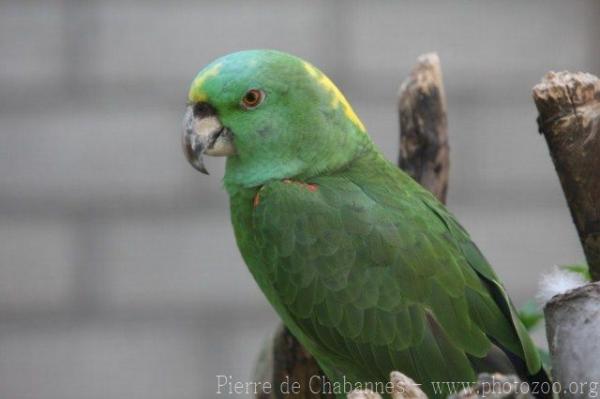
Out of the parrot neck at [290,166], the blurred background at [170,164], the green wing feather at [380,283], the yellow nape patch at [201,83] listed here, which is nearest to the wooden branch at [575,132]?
the green wing feather at [380,283]

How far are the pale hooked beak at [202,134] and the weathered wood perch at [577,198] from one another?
1.49 feet

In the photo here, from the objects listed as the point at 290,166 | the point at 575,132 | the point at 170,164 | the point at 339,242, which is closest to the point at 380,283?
the point at 339,242

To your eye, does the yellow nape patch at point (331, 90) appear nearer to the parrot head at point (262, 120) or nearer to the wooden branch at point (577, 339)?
the parrot head at point (262, 120)

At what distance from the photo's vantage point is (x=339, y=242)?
1.40 metres

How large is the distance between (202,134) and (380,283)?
1.07 feet

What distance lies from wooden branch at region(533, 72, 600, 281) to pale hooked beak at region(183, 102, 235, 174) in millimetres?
453

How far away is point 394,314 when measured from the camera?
4.51 ft

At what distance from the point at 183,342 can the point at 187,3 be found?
843 mm

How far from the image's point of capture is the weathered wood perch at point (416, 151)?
63.6 inches

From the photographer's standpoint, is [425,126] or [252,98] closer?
[252,98]

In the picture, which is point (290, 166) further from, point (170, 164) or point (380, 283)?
point (170, 164)

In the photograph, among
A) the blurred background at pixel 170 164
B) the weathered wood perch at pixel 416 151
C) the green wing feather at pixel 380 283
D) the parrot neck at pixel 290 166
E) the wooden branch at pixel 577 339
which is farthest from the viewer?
the blurred background at pixel 170 164

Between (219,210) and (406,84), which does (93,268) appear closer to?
(219,210)

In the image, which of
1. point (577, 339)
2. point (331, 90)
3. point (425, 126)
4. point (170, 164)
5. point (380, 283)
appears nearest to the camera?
point (577, 339)
